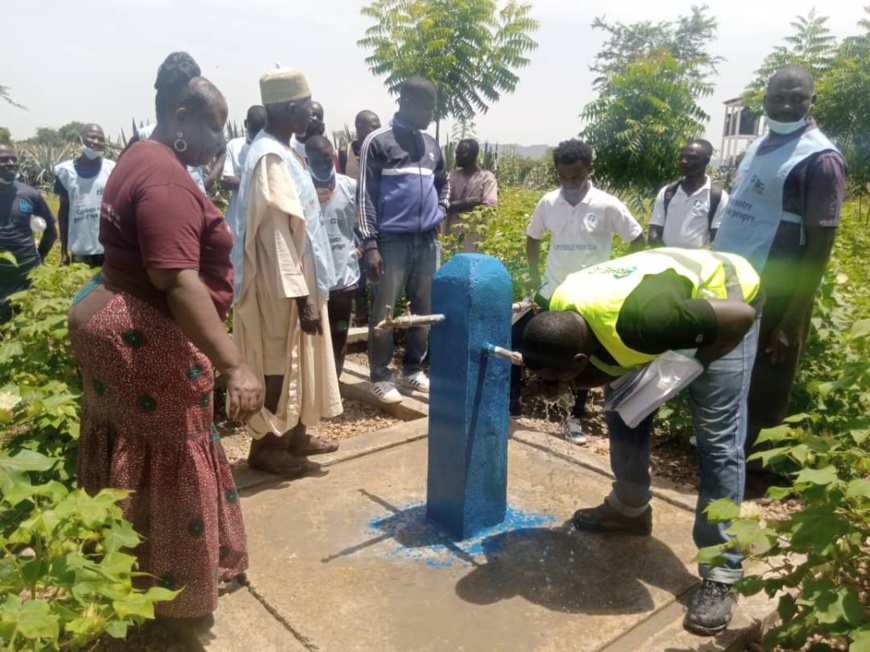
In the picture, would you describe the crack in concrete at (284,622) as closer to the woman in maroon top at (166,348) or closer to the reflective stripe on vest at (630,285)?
the woman in maroon top at (166,348)

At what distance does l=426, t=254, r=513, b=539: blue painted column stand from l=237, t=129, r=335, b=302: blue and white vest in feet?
2.44

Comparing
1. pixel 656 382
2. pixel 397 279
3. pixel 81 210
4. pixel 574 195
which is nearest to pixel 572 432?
pixel 574 195

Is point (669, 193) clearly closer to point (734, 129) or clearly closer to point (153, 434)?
point (153, 434)

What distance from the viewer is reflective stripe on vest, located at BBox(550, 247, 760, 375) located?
215cm

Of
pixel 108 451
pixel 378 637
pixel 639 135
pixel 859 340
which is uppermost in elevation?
pixel 639 135

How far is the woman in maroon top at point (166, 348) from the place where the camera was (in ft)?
6.66

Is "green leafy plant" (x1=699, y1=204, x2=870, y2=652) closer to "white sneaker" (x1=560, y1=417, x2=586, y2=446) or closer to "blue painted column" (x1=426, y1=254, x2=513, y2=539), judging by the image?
"blue painted column" (x1=426, y1=254, x2=513, y2=539)

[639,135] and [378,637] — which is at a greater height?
[639,135]

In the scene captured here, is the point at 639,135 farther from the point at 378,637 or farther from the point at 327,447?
the point at 378,637

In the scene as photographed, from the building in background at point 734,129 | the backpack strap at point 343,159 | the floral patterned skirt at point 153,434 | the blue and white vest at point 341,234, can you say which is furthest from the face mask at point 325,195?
the building in background at point 734,129

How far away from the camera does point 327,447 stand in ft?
12.2

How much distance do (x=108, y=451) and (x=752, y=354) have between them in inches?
86.7

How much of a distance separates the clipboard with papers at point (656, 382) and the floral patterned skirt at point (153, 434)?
1400 mm

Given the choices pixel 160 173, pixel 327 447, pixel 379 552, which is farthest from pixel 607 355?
pixel 327 447
